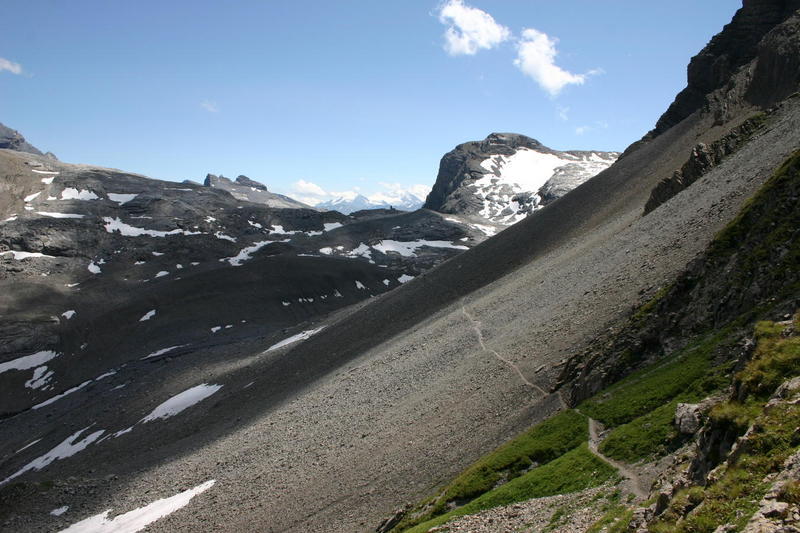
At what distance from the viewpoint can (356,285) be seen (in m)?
152

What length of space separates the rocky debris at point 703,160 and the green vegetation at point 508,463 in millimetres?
37968

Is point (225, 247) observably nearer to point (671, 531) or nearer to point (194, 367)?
point (194, 367)

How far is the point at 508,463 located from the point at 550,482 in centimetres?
415

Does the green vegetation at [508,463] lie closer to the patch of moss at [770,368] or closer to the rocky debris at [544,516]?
the rocky debris at [544,516]

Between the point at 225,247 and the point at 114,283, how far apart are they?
39.1 m

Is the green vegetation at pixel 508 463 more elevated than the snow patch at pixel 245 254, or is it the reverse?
the snow patch at pixel 245 254

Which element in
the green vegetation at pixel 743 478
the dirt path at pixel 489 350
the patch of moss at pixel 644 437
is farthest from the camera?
the dirt path at pixel 489 350

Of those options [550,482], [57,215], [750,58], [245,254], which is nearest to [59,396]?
[245,254]

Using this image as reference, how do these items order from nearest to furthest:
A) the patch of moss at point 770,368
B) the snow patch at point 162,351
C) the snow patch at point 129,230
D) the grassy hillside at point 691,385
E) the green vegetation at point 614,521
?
the green vegetation at point 614,521 < the patch of moss at point 770,368 < the grassy hillside at point 691,385 < the snow patch at point 162,351 < the snow patch at point 129,230

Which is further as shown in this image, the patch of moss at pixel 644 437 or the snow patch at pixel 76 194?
the snow patch at pixel 76 194

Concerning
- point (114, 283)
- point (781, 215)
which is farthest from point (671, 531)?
point (114, 283)

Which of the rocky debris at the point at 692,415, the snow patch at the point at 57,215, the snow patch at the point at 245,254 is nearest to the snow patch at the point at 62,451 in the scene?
the rocky debris at the point at 692,415

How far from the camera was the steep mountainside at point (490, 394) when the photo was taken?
23.2 meters

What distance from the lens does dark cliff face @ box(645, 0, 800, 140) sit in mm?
70062
